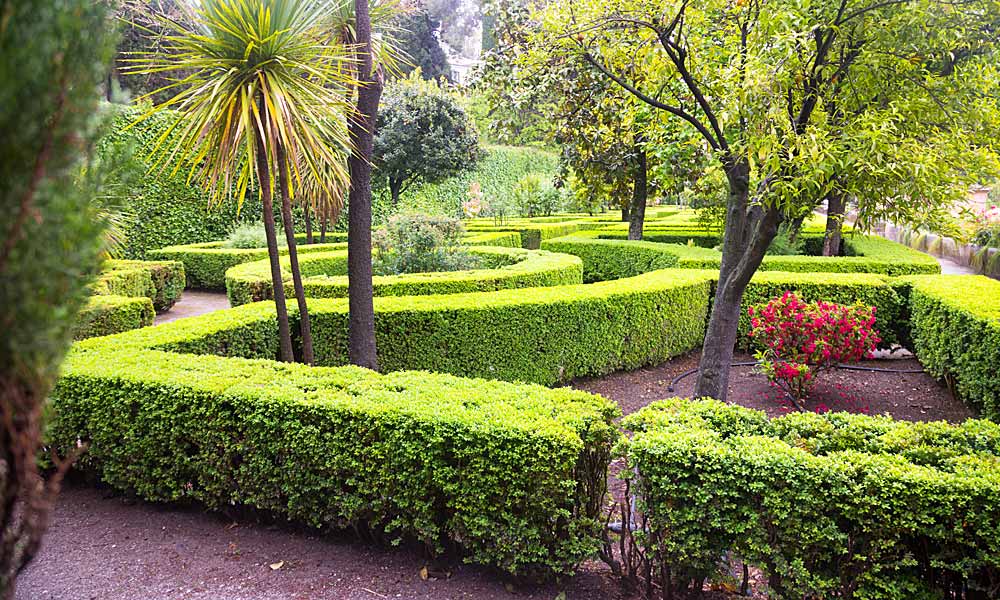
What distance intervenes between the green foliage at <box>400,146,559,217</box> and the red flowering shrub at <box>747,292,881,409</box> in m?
15.1

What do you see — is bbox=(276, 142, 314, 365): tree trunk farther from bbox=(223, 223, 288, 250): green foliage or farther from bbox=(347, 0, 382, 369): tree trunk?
bbox=(223, 223, 288, 250): green foliage

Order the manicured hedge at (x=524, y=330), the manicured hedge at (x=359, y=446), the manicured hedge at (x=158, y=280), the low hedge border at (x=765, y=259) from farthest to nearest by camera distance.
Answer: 1. the manicured hedge at (x=158, y=280)
2. the low hedge border at (x=765, y=259)
3. the manicured hedge at (x=524, y=330)
4. the manicured hedge at (x=359, y=446)

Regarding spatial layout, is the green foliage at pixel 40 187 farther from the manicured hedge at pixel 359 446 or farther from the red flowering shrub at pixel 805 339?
the red flowering shrub at pixel 805 339

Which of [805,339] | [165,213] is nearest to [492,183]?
[165,213]

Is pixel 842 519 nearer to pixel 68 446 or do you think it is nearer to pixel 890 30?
pixel 890 30

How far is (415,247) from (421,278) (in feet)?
5.95

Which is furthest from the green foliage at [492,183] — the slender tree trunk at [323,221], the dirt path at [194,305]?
the dirt path at [194,305]

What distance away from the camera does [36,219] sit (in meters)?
1.20

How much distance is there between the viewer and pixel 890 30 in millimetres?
4082

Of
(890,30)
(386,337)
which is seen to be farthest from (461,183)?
(890,30)

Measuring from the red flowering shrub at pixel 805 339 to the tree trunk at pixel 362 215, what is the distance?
4.36m

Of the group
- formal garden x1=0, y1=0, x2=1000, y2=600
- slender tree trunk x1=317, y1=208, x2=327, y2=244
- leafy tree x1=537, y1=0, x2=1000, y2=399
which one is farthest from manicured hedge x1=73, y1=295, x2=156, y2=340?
leafy tree x1=537, y1=0, x2=1000, y2=399

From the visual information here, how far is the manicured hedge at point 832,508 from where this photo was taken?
254 centimetres

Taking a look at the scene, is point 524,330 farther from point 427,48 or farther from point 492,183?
point 427,48
